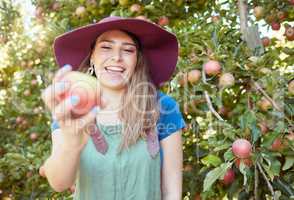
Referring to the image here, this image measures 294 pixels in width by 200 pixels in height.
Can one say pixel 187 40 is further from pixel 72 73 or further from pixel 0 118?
pixel 0 118

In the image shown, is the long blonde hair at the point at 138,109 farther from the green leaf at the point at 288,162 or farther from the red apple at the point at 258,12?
the red apple at the point at 258,12

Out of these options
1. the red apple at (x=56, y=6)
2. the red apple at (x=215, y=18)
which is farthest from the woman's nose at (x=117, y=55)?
the red apple at (x=56, y=6)

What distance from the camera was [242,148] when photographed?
169 centimetres

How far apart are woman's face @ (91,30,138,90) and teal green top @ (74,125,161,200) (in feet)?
0.59

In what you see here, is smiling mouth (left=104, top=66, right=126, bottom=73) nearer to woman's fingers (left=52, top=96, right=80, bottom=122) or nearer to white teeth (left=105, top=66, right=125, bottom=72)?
white teeth (left=105, top=66, right=125, bottom=72)

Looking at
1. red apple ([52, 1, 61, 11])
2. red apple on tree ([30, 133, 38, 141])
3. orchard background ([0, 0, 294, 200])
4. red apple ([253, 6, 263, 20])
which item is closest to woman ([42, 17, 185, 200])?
orchard background ([0, 0, 294, 200])

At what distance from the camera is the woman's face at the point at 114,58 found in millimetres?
1465

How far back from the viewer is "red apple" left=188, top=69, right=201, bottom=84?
2059mm

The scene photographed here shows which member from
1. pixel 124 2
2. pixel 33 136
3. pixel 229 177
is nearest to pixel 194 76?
pixel 229 177

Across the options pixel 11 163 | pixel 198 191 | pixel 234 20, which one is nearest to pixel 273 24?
pixel 234 20

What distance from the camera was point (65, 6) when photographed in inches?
124

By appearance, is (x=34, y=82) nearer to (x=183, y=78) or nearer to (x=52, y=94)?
(x=183, y=78)

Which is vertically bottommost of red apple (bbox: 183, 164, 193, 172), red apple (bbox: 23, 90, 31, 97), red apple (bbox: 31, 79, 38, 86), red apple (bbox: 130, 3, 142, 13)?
red apple (bbox: 183, 164, 193, 172)

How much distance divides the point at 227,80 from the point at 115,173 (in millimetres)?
729
